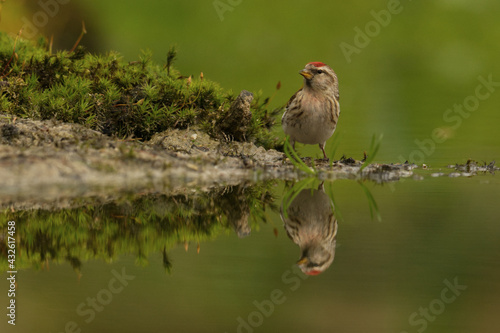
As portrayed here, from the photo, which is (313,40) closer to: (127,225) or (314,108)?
(314,108)

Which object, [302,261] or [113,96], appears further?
[113,96]

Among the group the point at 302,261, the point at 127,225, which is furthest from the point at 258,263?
the point at 127,225

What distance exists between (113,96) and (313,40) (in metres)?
10.3

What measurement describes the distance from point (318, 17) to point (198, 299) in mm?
16137

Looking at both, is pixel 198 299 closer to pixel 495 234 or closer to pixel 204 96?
pixel 495 234

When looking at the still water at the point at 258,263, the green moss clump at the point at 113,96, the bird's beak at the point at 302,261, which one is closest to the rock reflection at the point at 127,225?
the still water at the point at 258,263

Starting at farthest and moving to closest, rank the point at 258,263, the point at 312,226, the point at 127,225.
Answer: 1. the point at 312,226
2. the point at 127,225
3. the point at 258,263

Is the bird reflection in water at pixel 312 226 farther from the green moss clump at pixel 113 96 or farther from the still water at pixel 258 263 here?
the green moss clump at pixel 113 96

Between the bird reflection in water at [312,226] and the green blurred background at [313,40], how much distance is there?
8653mm

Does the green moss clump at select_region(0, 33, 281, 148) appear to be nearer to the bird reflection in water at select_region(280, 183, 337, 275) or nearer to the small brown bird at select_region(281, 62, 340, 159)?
the small brown bird at select_region(281, 62, 340, 159)

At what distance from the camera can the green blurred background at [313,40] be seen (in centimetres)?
1697

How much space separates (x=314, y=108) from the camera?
9.54 metres

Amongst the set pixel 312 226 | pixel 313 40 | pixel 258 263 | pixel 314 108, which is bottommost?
pixel 258 263

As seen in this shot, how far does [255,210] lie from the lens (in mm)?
6621
